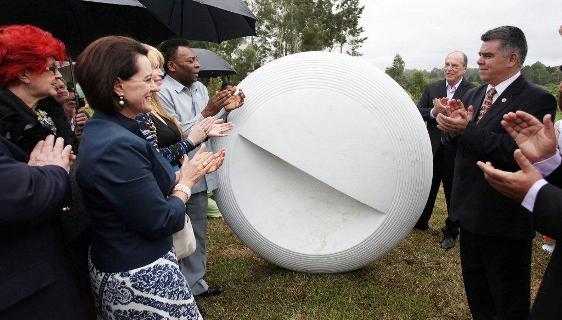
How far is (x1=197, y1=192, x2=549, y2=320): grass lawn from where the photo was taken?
10.1 feet

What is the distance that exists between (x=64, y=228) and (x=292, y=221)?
5.67 ft

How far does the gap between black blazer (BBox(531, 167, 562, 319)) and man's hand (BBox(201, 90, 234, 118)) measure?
2.03 metres

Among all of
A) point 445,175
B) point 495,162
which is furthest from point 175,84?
point 445,175

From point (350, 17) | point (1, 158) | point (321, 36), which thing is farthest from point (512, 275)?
point (350, 17)

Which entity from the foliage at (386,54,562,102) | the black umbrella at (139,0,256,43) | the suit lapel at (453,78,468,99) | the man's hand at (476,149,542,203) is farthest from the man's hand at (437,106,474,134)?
the foliage at (386,54,562,102)

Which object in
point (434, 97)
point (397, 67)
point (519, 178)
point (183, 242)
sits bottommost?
point (397, 67)

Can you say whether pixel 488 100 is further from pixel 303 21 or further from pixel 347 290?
pixel 303 21

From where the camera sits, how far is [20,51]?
167cm

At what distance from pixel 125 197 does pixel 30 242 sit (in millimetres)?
363

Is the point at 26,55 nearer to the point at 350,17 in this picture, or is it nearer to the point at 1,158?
the point at 1,158

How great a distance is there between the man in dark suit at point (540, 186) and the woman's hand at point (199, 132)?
68.0 inches

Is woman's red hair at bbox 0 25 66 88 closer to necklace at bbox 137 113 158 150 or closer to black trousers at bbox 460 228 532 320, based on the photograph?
necklace at bbox 137 113 158 150

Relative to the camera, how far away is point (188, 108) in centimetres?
323

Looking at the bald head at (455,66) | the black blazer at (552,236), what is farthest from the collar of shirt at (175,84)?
the bald head at (455,66)
